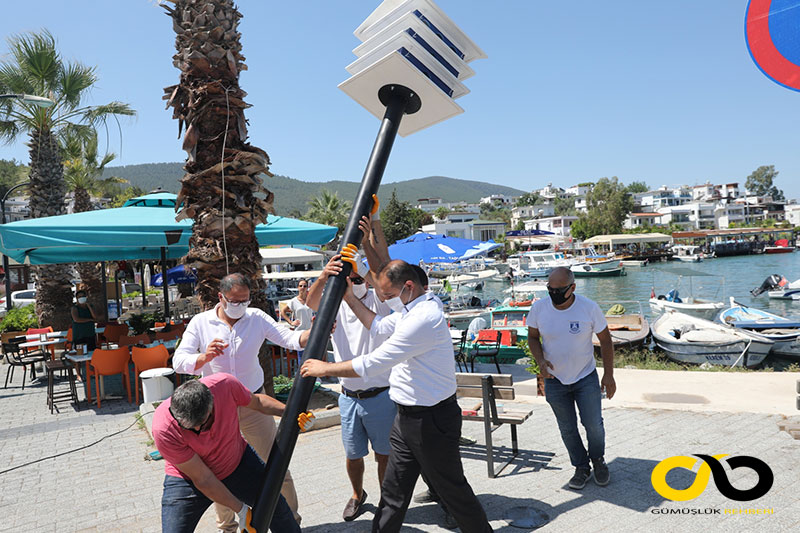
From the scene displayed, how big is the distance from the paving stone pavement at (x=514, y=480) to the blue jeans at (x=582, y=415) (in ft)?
0.92

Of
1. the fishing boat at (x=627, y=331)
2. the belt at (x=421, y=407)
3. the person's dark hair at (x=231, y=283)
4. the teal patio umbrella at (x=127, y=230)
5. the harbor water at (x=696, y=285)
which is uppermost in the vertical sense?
the teal patio umbrella at (x=127, y=230)

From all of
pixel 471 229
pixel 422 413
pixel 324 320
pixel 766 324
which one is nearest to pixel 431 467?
pixel 422 413

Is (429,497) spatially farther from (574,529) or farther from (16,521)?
(16,521)

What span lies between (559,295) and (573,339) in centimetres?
37

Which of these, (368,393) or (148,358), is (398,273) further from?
(148,358)

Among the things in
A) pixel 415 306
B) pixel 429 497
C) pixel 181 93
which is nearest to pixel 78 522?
pixel 429 497

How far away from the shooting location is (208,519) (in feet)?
13.0

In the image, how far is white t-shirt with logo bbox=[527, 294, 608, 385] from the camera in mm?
4234

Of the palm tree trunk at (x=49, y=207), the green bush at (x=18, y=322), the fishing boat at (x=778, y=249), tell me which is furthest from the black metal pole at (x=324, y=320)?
the fishing boat at (x=778, y=249)

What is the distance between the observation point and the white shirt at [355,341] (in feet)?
12.4

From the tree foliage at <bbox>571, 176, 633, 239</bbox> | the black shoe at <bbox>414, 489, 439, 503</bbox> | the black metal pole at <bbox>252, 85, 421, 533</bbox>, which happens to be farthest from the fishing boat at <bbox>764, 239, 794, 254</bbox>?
the black metal pole at <bbox>252, 85, 421, 533</bbox>

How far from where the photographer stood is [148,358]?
8117 millimetres

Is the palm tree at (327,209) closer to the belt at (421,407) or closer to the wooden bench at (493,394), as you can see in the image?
the wooden bench at (493,394)

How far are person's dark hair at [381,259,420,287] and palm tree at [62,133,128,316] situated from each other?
58.3 feet
